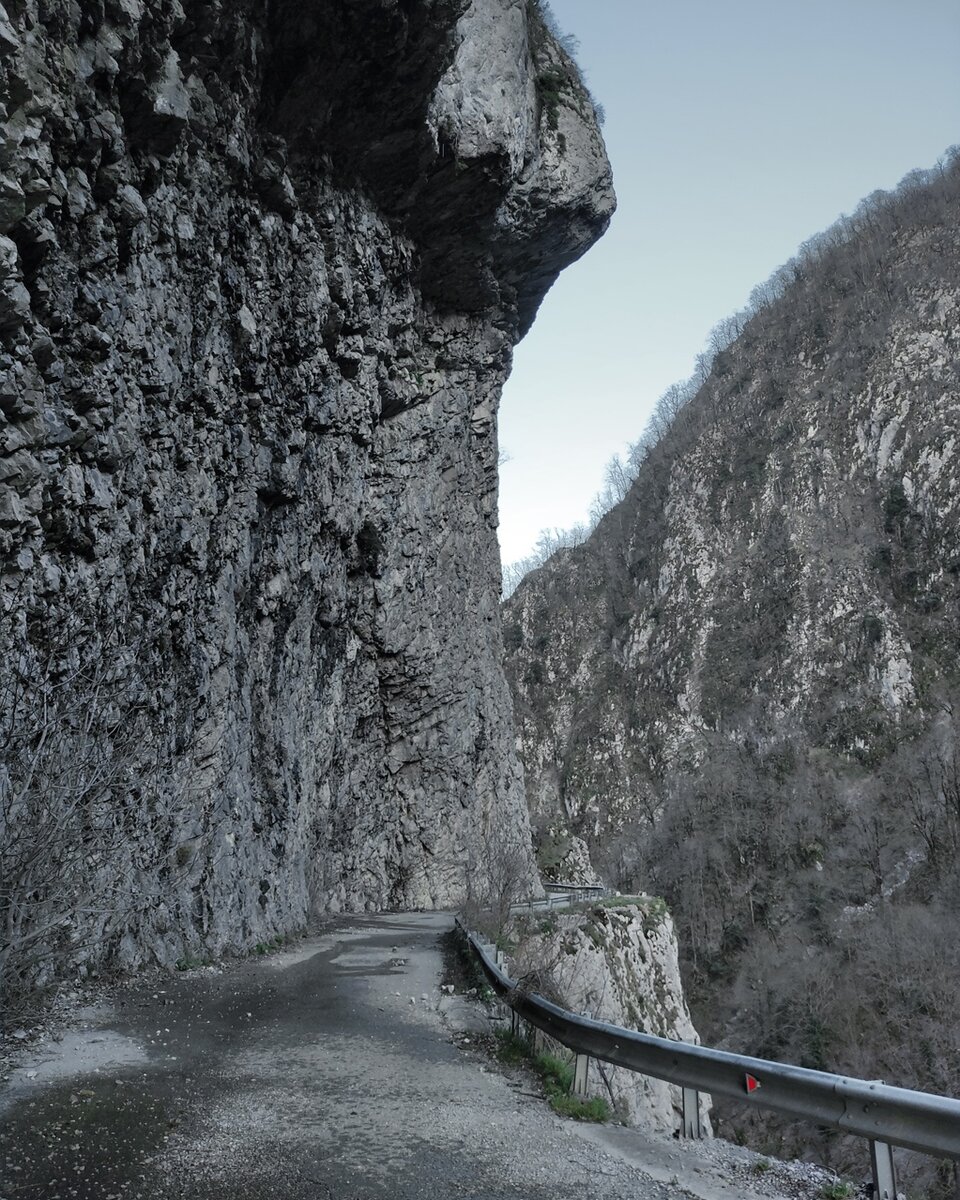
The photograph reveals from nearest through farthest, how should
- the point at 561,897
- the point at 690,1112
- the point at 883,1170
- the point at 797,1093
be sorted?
the point at 883,1170 → the point at 797,1093 → the point at 690,1112 → the point at 561,897

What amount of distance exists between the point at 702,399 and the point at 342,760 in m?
102

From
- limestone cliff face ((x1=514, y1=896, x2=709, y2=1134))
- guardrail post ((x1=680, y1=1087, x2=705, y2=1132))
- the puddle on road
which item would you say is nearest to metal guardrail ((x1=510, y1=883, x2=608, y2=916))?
limestone cliff face ((x1=514, y1=896, x2=709, y2=1134))

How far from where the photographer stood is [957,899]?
4300cm

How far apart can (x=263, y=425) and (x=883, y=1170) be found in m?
15.3

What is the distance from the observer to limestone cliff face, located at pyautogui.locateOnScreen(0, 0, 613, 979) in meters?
9.80

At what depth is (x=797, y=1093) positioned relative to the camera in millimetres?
4008

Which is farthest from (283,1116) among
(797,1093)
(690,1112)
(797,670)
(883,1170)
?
(797,670)

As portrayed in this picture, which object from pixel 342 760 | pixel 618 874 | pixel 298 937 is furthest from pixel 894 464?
pixel 298 937

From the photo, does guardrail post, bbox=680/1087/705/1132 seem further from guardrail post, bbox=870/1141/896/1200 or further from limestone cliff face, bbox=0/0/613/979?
limestone cliff face, bbox=0/0/613/979

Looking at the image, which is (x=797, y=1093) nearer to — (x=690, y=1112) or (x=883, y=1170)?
(x=883, y=1170)

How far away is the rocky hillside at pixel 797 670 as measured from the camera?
42.9m

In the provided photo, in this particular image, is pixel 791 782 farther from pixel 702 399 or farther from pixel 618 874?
pixel 702 399

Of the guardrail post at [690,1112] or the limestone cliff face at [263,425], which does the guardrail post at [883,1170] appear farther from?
the limestone cliff face at [263,425]

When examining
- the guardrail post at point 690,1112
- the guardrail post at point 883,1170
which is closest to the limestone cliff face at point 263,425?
the guardrail post at point 690,1112
